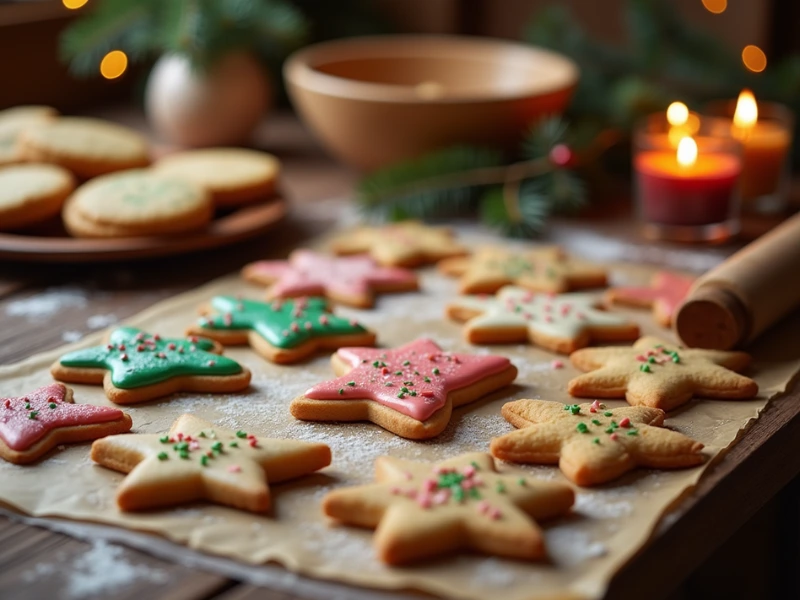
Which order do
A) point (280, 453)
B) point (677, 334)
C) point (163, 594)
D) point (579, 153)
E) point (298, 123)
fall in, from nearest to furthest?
point (163, 594) → point (280, 453) → point (677, 334) → point (579, 153) → point (298, 123)

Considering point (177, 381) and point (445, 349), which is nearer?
point (177, 381)

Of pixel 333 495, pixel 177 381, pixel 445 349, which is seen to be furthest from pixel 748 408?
pixel 177 381

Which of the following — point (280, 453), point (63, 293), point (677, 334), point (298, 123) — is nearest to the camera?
point (280, 453)

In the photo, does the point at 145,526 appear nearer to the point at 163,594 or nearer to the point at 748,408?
the point at 163,594

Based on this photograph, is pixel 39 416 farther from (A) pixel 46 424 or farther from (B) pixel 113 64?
(B) pixel 113 64

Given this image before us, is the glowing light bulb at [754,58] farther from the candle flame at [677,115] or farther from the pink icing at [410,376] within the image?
the pink icing at [410,376]

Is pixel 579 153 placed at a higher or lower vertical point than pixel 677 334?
higher

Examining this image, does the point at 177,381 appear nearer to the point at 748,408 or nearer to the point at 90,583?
the point at 90,583

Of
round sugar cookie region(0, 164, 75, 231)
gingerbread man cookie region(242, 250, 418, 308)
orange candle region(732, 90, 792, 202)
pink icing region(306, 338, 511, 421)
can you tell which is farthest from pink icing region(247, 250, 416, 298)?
orange candle region(732, 90, 792, 202)

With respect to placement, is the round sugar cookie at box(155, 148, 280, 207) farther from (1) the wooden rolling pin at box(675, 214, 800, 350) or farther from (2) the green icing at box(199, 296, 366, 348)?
(1) the wooden rolling pin at box(675, 214, 800, 350)
